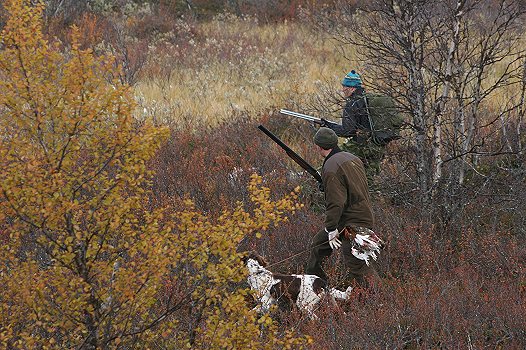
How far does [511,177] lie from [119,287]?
18.5ft

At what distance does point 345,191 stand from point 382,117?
5.56ft

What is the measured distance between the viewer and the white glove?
5656mm

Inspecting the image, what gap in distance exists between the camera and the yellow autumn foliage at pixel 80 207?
3271 millimetres

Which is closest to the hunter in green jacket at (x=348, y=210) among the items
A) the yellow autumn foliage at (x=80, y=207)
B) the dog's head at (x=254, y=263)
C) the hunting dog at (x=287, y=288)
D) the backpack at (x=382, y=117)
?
the hunting dog at (x=287, y=288)

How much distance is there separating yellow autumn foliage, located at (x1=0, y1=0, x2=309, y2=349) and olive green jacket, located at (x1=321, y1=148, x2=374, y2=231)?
6.30 feet

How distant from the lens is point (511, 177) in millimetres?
7820

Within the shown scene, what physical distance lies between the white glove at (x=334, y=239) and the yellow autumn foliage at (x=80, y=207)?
2.05m

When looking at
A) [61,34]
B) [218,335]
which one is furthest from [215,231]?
[61,34]

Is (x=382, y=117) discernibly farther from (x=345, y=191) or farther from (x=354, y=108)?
(x=345, y=191)

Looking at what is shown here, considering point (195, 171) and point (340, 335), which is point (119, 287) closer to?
point (340, 335)

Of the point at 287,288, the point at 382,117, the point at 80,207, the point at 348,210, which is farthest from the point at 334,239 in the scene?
the point at 80,207

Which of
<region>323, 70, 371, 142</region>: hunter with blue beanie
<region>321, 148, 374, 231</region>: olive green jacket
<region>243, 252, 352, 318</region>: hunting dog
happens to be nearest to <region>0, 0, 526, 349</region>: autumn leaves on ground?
<region>243, 252, 352, 318</region>: hunting dog

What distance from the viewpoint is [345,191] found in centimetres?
557

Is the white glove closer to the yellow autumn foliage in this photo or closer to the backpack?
the backpack
